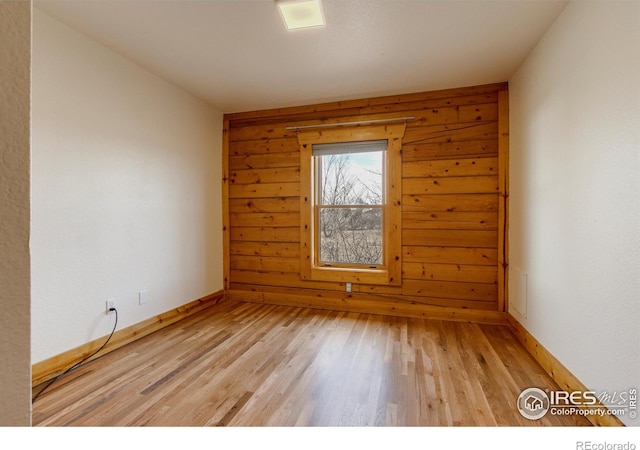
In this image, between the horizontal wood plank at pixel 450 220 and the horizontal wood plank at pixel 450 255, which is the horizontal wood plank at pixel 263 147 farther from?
the horizontal wood plank at pixel 450 255

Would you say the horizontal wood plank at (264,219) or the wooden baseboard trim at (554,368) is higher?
the horizontal wood plank at (264,219)

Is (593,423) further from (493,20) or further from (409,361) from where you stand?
(493,20)

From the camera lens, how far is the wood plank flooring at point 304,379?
1.55m

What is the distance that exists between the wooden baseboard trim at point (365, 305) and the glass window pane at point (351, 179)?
1131mm

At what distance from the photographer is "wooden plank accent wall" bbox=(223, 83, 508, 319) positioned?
9.63 ft

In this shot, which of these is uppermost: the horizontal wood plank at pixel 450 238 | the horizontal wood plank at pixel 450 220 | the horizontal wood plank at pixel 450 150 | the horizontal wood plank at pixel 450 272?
the horizontal wood plank at pixel 450 150

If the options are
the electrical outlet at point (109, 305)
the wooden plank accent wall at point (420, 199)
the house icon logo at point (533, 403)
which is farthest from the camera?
the wooden plank accent wall at point (420, 199)

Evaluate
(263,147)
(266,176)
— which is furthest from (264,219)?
(263,147)

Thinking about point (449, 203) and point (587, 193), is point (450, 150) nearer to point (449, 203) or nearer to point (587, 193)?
point (449, 203)

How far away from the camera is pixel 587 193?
5.26ft

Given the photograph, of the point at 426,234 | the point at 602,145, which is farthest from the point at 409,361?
the point at 602,145

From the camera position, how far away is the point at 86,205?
2.19 meters

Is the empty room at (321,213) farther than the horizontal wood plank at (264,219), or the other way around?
the horizontal wood plank at (264,219)

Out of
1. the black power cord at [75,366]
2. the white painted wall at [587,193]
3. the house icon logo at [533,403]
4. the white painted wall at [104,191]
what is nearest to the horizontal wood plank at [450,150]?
the white painted wall at [587,193]
